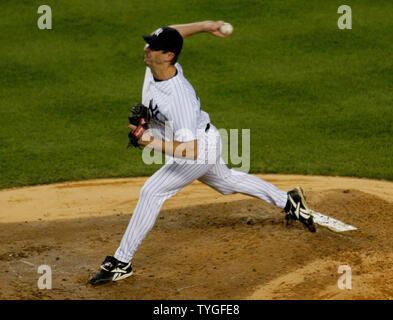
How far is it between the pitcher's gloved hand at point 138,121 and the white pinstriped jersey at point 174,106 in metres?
0.11

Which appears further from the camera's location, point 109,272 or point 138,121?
point 109,272

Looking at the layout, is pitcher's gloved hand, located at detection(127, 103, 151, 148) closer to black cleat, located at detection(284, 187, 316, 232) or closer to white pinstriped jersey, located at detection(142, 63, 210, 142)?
white pinstriped jersey, located at detection(142, 63, 210, 142)

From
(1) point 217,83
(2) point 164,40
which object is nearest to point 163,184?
(2) point 164,40

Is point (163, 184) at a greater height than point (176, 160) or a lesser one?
lesser

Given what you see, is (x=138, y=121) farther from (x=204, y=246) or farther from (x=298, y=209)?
(x=298, y=209)

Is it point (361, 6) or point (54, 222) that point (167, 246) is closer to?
point (54, 222)

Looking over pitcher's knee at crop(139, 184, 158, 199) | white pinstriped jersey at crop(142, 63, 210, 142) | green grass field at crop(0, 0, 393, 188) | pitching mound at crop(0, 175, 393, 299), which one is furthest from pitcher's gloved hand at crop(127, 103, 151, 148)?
green grass field at crop(0, 0, 393, 188)

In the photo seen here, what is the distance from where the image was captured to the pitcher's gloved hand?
449 cm

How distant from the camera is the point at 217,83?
11125mm

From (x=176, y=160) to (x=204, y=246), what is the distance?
0.93m

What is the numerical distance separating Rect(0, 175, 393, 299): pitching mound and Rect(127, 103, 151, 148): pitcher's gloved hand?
1.05 metres

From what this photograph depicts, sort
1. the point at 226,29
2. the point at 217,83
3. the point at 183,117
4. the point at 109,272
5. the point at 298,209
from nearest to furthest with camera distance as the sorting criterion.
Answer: the point at 183,117
the point at 109,272
the point at 226,29
the point at 298,209
the point at 217,83

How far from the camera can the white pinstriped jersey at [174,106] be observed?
4.53m

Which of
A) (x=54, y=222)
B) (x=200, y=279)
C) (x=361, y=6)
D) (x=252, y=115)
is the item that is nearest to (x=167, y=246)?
(x=200, y=279)
